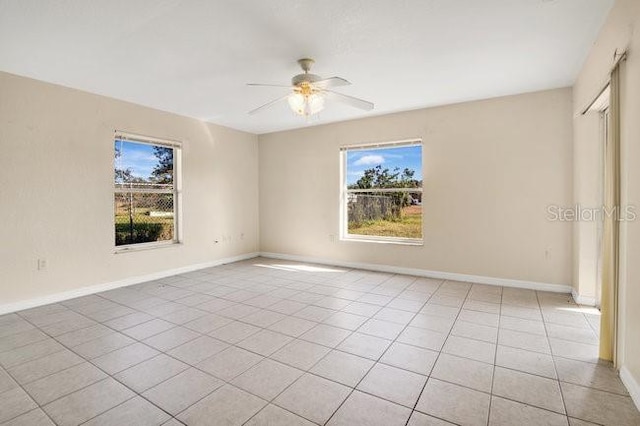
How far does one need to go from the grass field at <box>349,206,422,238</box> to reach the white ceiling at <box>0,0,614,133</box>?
1846 mm

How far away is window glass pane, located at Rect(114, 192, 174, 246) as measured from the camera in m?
4.43

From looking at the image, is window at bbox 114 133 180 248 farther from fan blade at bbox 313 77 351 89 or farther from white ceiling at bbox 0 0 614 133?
fan blade at bbox 313 77 351 89

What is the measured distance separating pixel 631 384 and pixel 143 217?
18.1ft

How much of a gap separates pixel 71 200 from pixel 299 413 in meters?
3.85

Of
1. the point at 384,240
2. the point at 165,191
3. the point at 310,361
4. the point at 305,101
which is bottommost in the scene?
the point at 310,361

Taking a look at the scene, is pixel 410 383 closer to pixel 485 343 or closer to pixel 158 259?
pixel 485 343

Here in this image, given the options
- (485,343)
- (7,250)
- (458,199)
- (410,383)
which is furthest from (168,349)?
(458,199)

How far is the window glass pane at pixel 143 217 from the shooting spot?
4.43m

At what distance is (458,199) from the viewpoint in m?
4.54

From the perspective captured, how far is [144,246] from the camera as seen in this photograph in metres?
4.66

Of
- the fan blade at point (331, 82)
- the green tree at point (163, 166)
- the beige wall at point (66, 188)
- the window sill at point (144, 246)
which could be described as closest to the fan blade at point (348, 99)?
the fan blade at point (331, 82)

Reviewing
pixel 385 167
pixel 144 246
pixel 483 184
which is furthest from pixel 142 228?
pixel 483 184

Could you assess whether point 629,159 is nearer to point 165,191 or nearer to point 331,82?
point 331,82

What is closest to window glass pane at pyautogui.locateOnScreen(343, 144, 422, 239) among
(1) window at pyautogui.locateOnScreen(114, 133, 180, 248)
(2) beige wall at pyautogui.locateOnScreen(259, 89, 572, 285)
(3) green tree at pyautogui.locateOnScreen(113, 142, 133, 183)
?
(2) beige wall at pyautogui.locateOnScreen(259, 89, 572, 285)
